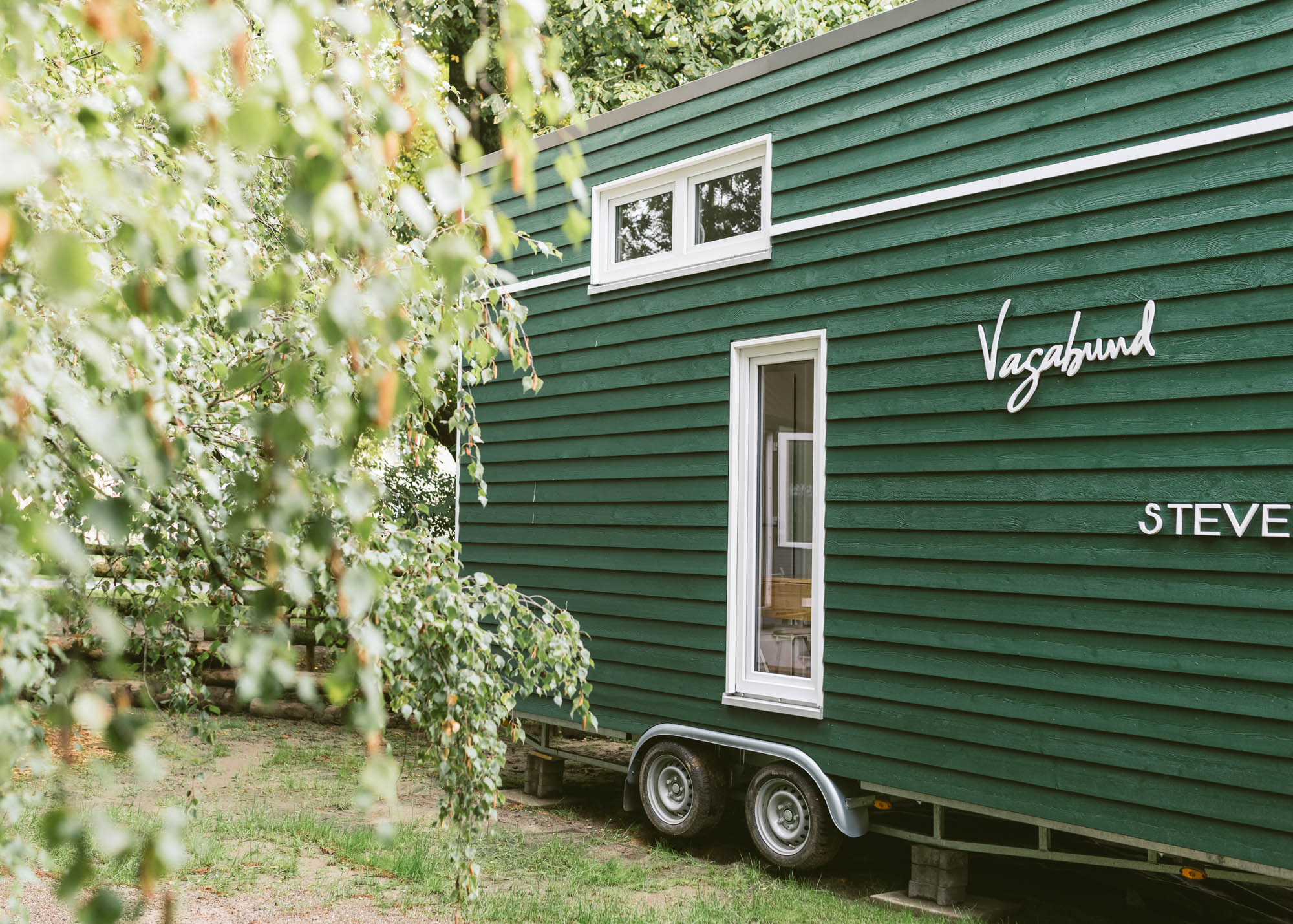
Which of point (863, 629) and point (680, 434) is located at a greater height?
point (680, 434)

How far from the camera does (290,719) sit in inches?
432

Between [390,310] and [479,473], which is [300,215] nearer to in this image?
[390,310]

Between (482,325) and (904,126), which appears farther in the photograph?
(904,126)

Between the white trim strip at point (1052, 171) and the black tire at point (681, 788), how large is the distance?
2.97m

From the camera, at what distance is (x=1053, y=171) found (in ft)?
15.8

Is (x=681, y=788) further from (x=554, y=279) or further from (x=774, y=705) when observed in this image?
(x=554, y=279)

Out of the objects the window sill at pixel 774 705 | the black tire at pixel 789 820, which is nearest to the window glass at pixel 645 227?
the window sill at pixel 774 705

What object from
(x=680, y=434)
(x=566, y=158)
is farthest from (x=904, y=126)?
(x=566, y=158)

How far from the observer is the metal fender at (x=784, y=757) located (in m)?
5.47

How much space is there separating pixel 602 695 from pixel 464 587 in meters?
3.22

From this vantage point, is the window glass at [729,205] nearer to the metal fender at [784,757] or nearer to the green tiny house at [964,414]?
the green tiny house at [964,414]

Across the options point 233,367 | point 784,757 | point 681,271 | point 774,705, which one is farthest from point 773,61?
point 233,367

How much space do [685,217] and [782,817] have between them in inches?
138

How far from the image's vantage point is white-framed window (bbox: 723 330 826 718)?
5.88 m
